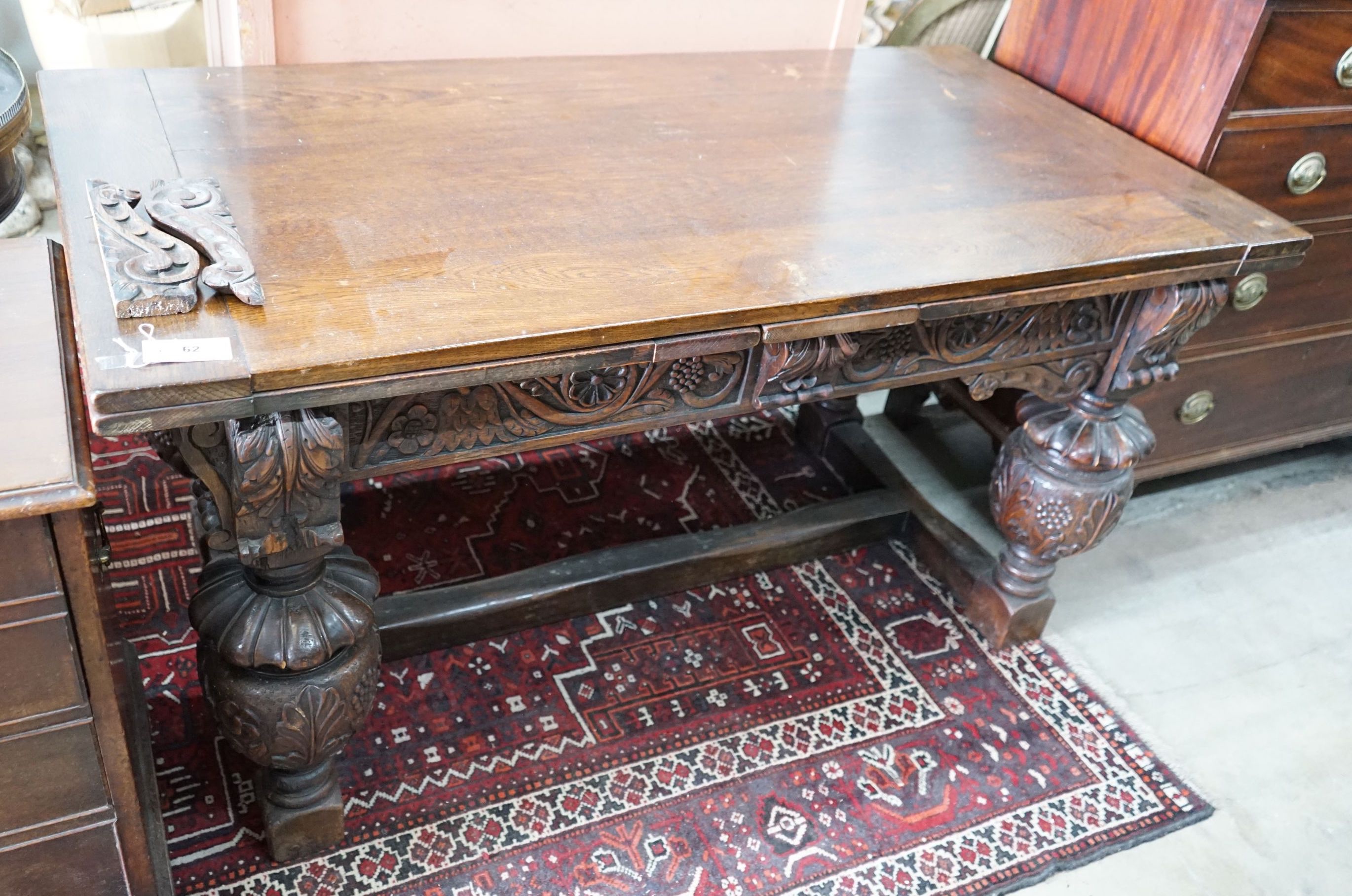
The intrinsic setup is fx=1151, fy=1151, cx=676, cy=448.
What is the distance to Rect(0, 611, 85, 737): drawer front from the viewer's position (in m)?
1.19

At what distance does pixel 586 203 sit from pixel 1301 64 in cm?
130

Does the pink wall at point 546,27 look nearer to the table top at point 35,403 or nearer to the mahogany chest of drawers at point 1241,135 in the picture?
the mahogany chest of drawers at point 1241,135

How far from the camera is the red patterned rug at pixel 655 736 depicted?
180 centimetres

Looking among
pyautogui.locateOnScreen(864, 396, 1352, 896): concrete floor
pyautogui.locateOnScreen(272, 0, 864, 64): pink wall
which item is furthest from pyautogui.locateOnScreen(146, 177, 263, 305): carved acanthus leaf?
pyautogui.locateOnScreen(864, 396, 1352, 896): concrete floor

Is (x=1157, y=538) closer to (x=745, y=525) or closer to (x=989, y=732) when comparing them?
(x=989, y=732)

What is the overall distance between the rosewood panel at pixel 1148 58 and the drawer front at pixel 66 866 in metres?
1.95

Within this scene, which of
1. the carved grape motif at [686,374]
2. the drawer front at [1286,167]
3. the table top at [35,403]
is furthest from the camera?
the drawer front at [1286,167]

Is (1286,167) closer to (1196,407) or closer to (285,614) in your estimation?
(1196,407)

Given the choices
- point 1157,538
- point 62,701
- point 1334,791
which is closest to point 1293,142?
point 1157,538

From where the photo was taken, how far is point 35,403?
3.90ft

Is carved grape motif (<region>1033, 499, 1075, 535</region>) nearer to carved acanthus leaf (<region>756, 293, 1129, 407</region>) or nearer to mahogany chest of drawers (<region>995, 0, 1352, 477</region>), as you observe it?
carved acanthus leaf (<region>756, 293, 1129, 407</region>)

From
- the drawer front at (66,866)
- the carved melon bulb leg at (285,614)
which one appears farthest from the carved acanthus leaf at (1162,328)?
the drawer front at (66,866)

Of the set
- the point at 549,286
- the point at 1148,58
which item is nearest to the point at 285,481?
the point at 549,286

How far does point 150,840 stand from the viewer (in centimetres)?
156
